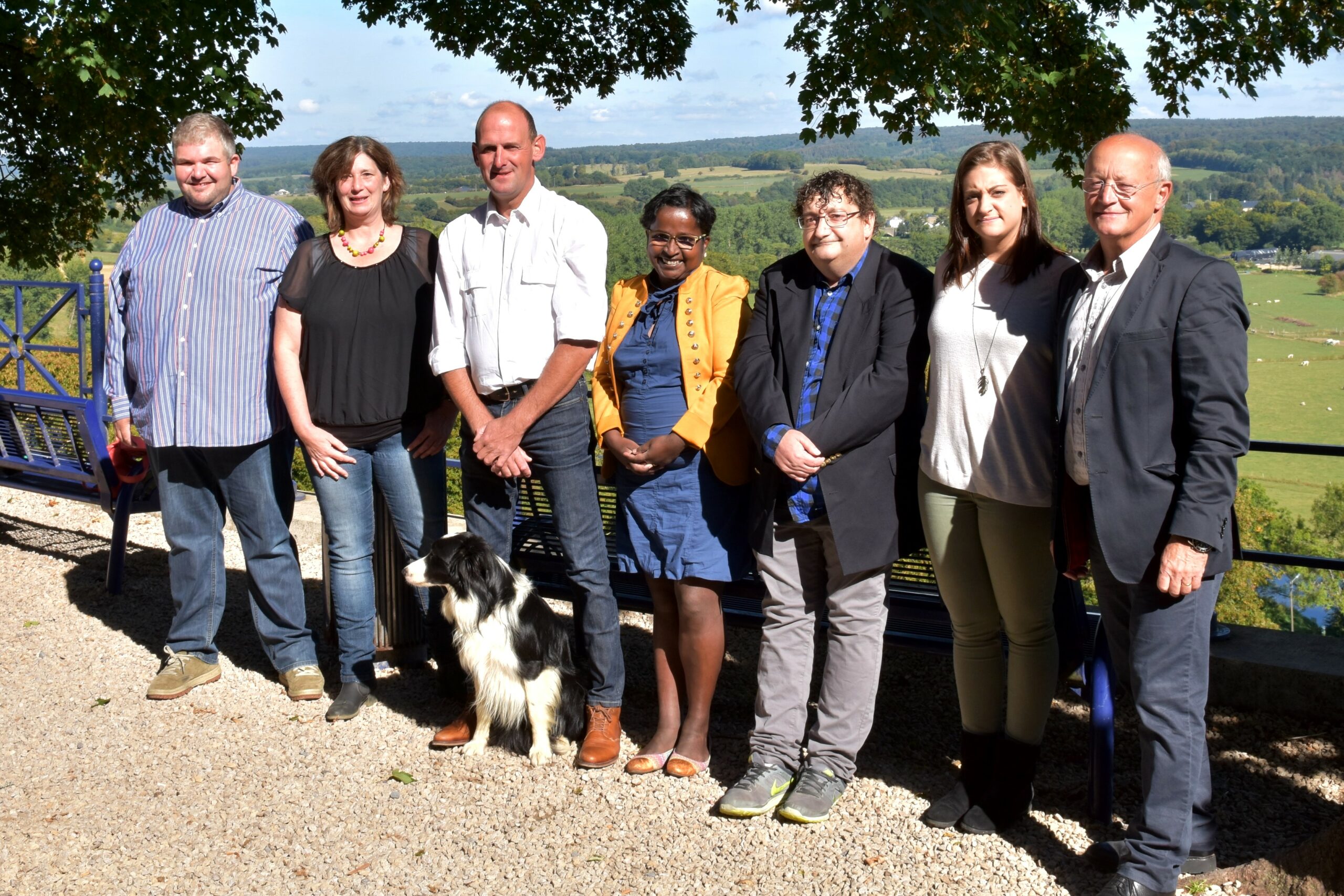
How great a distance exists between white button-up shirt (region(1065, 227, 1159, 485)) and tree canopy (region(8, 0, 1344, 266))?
3555 millimetres

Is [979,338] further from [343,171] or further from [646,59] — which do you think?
[646,59]

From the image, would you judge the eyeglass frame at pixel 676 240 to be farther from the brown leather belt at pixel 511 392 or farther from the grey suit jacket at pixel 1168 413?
the grey suit jacket at pixel 1168 413

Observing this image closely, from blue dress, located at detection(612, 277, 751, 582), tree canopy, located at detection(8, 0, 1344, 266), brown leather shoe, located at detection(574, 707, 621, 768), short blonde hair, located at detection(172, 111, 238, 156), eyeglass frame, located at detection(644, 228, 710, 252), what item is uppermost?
tree canopy, located at detection(8, 0, 1344, 266)

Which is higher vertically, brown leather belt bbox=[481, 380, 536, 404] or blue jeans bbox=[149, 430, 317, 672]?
brown leather belt bbox=[481, 380, 536, 404]

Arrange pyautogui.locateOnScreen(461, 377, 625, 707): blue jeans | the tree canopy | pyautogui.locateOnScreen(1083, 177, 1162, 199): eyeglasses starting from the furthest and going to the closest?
the tree canopy, pyautogui.locateOnScreen(461, 377, 625, 707): blue jeans, pyautogui.locateOnScreen(1083, 177, 1162, 199): eyeglasses

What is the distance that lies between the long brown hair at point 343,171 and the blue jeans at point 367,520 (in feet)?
2.86

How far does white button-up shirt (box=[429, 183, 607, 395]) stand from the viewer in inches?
152

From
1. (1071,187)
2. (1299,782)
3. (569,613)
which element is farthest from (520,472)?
(1071,187)

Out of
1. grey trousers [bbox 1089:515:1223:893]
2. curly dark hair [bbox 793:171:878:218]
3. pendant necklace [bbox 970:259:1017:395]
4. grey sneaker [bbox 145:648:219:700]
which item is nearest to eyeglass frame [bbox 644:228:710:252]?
curly dark hair [bbox 793:171:878:218]

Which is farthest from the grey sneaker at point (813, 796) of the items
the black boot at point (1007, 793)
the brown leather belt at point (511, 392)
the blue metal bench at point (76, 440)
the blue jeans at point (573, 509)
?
the blue metal bench at point (76, 440)

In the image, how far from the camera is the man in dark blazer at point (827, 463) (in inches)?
135

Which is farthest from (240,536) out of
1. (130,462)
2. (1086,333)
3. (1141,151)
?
(1141,151)

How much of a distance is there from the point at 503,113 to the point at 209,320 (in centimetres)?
156

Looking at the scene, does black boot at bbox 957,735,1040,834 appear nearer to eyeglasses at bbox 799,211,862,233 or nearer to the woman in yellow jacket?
the woman in yellow jacket
